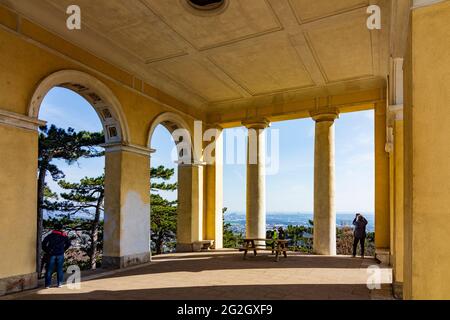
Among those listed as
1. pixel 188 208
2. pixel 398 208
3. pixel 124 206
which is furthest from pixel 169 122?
pixel 398 208

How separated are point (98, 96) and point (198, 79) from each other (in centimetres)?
467

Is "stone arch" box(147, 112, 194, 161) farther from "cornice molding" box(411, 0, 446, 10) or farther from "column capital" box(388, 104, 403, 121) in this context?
"cornice molding" box(411, 0, 446, 10)

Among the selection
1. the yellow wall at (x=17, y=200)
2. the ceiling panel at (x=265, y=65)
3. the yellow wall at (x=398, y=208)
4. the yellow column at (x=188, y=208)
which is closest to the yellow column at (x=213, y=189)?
the yellow column at (x=188, y=208)

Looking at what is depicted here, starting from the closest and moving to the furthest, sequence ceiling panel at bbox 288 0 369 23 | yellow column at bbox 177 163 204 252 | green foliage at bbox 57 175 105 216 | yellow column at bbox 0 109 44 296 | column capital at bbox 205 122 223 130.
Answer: yellow column at bbox 0 109 44 296, ceiling panel at bbox 288 0 369 23, yellow column at bbox 177 163 204 252, column capital at bbox 205 122 223 130, green foliage at bbox 57 175 105 216

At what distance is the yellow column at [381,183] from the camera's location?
1491cm

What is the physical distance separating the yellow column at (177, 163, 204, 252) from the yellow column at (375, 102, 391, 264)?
27.5 feet

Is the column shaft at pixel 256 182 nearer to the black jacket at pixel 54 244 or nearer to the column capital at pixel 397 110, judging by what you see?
the column capital at pixel 397 110

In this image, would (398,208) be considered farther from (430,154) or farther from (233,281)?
(430,154)

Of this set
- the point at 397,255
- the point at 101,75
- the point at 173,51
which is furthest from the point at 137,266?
the point at 397,255

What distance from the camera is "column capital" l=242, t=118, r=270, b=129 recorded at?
18062mm

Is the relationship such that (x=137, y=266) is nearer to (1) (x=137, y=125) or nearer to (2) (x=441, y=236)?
(1) (x=137, y=125)

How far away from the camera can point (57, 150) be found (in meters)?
26.2

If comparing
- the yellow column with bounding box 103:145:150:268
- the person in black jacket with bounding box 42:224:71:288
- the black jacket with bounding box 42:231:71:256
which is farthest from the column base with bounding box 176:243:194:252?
the black jacket with bounding box 42:231:71:256
